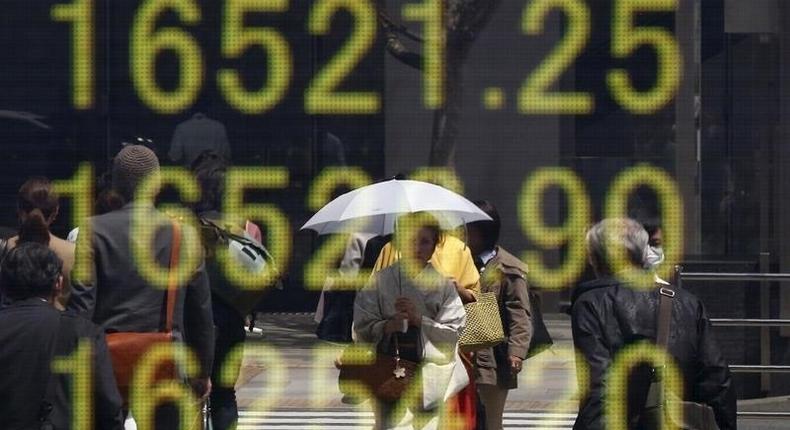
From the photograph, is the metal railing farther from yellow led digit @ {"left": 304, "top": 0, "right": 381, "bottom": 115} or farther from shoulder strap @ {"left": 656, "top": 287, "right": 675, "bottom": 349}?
shoulder strap @ {"left": 656, "top": 287, "right": 675, "bottom": 349}

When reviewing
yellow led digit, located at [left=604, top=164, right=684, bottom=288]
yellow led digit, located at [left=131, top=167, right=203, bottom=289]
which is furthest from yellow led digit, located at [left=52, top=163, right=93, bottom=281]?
yellow led digit, located at [left=604, top=164, right=684, bottom=288]

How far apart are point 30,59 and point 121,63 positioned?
2.76ft

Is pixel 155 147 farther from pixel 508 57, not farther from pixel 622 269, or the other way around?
pixel 622 269

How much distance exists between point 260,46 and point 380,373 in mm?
3372

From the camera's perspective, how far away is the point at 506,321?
7.26 metres

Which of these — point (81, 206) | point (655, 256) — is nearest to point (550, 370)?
point (655, 256)

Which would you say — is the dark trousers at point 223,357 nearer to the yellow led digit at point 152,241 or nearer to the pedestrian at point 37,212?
the pedestrian at point 37,212

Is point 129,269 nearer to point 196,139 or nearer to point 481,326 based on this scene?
point 481,326

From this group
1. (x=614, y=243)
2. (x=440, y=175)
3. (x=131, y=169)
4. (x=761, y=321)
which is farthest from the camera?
(x=440, y=175)

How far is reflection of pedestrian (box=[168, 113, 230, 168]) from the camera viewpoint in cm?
1087

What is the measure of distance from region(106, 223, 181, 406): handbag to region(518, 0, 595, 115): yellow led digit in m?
4.43

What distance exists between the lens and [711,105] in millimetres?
11766

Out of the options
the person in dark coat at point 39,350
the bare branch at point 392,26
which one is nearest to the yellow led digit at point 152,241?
the person in dark coat at point 39,350

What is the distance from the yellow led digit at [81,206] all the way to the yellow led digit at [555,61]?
2689 mm
